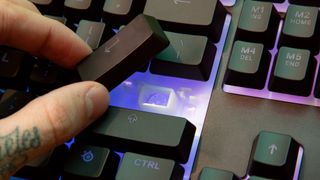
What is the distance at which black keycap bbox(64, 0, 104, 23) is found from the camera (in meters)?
0.65

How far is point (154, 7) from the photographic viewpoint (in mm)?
619

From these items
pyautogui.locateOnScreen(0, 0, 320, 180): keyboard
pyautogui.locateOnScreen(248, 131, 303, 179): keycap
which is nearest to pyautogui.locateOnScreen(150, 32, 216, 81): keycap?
pyautogui.locateOnScreen(0, 0, 320, 180): keyboard

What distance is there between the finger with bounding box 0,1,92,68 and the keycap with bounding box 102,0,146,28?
0.05 meters

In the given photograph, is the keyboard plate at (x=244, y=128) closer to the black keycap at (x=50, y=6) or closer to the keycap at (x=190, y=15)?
the keycap at (x=190, y=15)

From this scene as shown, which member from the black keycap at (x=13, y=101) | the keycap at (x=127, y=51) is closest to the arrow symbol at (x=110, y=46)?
the keycap at (x=127, y=51)

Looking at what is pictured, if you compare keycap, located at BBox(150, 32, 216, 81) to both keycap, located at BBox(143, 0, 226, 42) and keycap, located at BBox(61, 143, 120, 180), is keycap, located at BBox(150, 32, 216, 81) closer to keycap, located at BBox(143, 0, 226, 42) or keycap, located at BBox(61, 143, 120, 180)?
keycap, located at BBox(143, 0, 226, 42)

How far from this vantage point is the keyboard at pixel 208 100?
0.53 meters

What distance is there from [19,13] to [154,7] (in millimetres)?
162

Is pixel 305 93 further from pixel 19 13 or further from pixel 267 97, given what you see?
pixel 19 13

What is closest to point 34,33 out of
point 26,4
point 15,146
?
point 26,4

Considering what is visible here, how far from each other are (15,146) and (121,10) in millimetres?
207

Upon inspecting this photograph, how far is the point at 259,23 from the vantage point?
56cm

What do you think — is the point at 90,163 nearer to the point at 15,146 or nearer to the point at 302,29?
the point at 15,146

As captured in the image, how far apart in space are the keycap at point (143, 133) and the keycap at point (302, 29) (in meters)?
0.14
